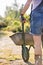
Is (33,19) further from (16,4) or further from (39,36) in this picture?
(16,4)

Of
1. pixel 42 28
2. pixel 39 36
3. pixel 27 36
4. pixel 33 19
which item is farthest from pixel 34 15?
pixel 39 36

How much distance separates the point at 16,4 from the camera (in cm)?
4012

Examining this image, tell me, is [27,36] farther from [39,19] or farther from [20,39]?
[39,19]

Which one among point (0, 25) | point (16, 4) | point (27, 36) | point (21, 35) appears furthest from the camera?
point (16, 4)

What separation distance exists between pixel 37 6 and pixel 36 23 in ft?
0.98

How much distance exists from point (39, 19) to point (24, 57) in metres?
1.75

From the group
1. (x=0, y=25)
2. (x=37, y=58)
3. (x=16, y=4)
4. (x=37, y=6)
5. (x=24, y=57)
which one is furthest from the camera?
(x=16, y=4)

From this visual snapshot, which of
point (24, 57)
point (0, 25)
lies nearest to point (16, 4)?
point (0, 25)

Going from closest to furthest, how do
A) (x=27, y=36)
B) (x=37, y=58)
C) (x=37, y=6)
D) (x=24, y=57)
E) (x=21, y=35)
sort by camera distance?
(x=37, y=58), (x=27, y=36), (x=21, y=35), (x=37, y=6), (x=24, y=57)

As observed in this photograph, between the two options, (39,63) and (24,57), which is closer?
(39,63)

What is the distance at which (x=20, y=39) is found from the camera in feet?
10.4

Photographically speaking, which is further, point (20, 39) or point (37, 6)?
point (37, 6)

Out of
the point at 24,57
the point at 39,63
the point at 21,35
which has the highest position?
the point at 21,35

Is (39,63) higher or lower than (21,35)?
lower
